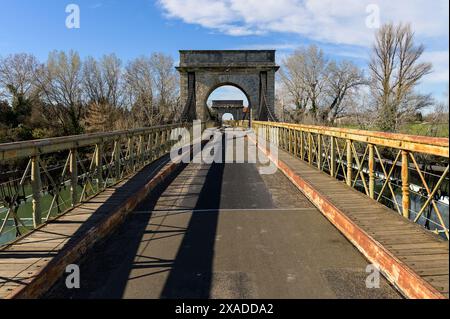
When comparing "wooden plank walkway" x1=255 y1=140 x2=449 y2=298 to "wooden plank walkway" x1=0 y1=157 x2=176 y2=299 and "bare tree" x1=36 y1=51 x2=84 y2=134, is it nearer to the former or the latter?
"wooden plank walkway" x1=0 y1=157 x2=176 y2=299

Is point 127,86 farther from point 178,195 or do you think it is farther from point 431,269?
point 431,269

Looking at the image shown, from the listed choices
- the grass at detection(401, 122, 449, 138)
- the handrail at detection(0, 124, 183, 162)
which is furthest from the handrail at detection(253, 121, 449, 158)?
the grass at detection(401, 122, 449, 138)

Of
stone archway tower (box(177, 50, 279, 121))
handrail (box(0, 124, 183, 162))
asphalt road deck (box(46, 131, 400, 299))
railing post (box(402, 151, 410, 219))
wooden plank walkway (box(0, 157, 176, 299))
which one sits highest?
stone archway tower (box(177, 50, 279, 121))

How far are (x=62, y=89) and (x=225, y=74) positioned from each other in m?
19.2

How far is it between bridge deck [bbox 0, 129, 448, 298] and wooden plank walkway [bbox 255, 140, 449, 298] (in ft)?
0.04

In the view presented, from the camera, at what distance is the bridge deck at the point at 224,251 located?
9.78 feet

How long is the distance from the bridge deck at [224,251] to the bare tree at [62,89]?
114 feet

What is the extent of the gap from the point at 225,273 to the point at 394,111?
19.1 m

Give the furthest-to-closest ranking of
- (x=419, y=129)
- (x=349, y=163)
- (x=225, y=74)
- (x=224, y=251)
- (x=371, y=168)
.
→ (x=225, y=74) → (x=419, y=129) → (x=349, y=163) → (x=371, y=168) → (x=224, y=251)

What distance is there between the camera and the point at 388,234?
3703 mm

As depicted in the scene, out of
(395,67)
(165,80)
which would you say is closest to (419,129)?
(395,67)

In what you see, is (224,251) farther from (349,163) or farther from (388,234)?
(349,163)

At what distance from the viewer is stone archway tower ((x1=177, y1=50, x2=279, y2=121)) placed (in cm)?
3431

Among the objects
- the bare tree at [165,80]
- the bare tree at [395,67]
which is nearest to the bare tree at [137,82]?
the bare tree at [165,80]
